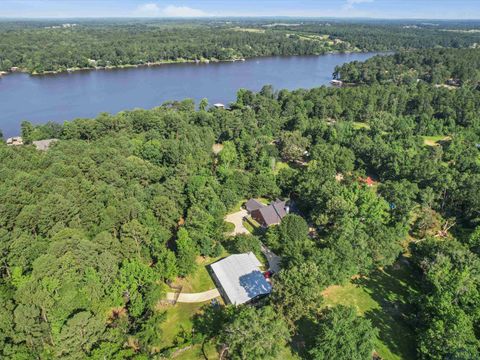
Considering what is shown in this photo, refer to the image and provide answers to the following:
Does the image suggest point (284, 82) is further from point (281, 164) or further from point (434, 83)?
point (281, 164)

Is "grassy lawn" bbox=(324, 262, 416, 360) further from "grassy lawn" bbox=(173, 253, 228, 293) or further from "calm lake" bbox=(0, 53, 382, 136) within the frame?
"calm lake" bbox=(0, 53, 382, 136)

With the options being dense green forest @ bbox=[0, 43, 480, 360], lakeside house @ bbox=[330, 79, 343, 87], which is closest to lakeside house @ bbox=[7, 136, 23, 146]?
dense green forest @ bbox=[0, 43, 480, 360]

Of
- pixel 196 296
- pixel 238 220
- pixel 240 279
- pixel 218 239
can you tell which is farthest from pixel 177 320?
pixel 238 220

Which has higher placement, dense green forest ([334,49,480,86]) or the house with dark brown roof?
dense green forest ([334,49,480,86])

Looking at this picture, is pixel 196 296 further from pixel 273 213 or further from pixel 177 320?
Result: pixel 273 213

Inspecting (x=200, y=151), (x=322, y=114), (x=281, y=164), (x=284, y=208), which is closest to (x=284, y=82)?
(x=322, y=114)

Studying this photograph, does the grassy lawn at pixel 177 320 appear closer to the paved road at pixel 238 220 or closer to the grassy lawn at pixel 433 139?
the paved road at pixel 238 220

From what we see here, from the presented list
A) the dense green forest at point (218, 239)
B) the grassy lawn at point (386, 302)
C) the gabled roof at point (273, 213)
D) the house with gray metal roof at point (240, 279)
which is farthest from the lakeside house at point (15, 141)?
the grassy lawn at point (386, 302)
